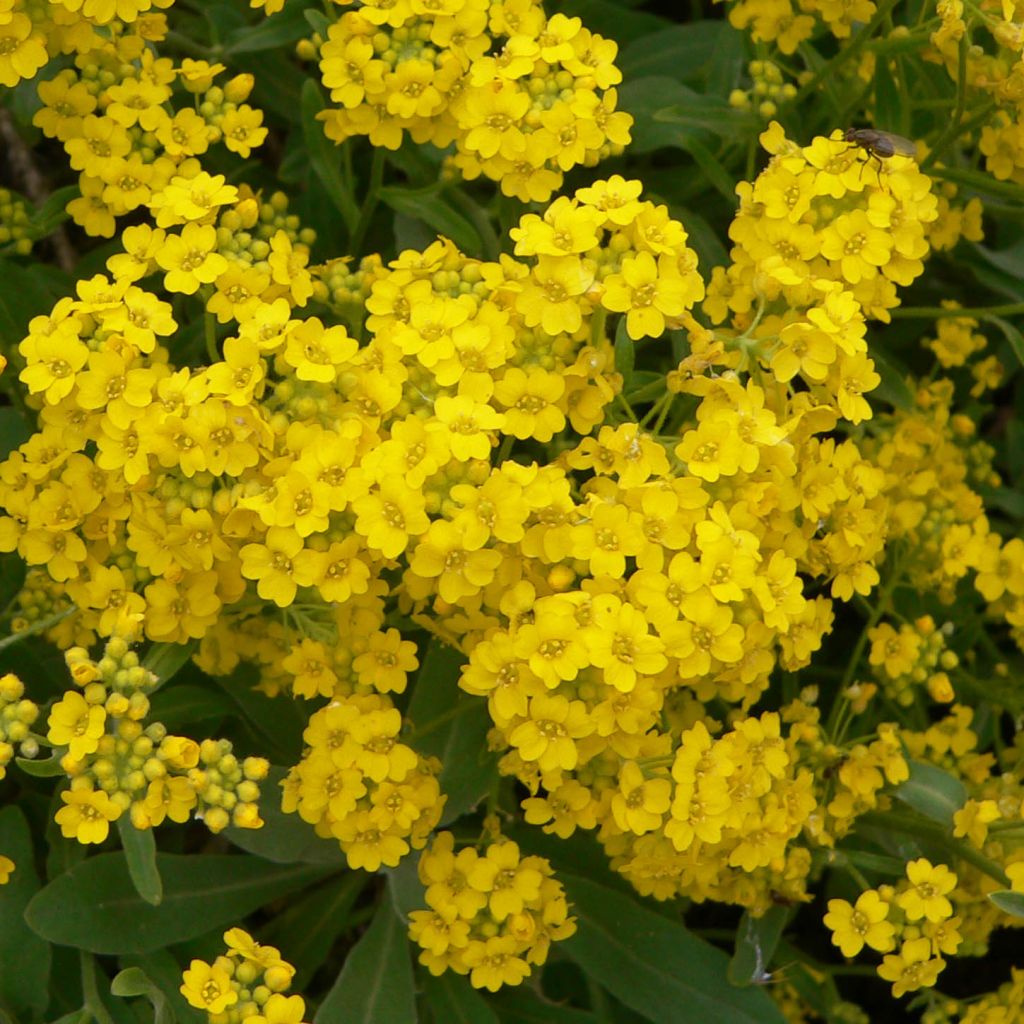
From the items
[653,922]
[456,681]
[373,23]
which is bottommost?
[653,922]

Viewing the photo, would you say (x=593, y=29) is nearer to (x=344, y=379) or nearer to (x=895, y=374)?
(x=895, y=374)

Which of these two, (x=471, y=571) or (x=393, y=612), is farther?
(x=393, y=612)

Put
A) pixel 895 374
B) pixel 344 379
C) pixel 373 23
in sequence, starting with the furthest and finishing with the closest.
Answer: pixel 895 374 < pixel 373 23 < pixel 344 379

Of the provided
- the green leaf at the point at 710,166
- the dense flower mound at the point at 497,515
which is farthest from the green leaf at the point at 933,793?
the green leaf at the point at 710,166

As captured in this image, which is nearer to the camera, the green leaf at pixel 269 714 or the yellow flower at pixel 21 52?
the yellow flower at pixel 21 52

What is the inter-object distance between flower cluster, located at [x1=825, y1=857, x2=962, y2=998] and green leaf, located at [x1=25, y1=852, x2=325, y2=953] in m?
1.36

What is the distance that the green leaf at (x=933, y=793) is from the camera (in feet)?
10.2

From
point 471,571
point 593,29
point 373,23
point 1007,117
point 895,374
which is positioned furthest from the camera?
point 593,29

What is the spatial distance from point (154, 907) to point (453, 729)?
0.83 meters

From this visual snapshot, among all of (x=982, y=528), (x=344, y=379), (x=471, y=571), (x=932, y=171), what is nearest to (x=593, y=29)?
(x=932, y=171)

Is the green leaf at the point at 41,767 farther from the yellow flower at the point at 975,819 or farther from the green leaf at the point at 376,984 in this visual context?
the yellow flower at the point at 975,819

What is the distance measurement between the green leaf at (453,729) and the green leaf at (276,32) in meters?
1.65

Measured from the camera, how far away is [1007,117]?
325cm

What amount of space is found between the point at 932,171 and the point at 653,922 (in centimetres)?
193
